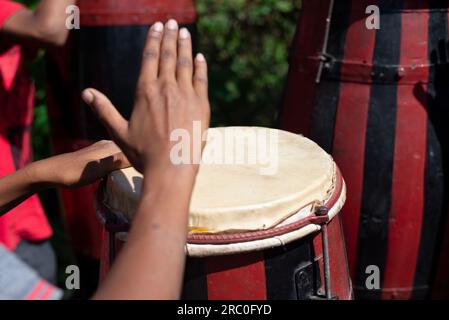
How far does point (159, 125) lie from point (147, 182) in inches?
4.1

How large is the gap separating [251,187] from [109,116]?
0.44 m

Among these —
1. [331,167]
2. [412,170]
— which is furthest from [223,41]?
[331,167]

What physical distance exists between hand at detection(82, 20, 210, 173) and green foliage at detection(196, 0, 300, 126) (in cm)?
263

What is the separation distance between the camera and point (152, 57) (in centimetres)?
125

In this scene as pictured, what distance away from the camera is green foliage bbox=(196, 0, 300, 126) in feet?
A: 13.3

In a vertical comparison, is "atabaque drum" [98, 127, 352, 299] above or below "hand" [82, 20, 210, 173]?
below

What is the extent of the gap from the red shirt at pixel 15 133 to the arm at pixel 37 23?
3 centimetres

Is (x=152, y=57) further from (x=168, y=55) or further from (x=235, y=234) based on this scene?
(x=235, y=234)

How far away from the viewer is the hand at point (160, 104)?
46.5 inches

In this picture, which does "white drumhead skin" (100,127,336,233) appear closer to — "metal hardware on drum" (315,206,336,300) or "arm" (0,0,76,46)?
"metal hardware on drum" (315,206,336,300)

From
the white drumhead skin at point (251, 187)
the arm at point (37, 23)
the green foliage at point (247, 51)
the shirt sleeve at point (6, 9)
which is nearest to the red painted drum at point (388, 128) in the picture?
the white drumhead skin at point (251, 187)

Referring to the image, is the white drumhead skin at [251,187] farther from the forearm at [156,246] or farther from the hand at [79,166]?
the forearm at [156,246]

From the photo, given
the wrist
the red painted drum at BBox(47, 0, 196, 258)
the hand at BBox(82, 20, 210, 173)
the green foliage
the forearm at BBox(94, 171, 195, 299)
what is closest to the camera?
the forearm at BBox(94, 171, 195, 299)

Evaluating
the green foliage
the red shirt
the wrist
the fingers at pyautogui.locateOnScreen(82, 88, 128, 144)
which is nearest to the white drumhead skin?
the wrist
